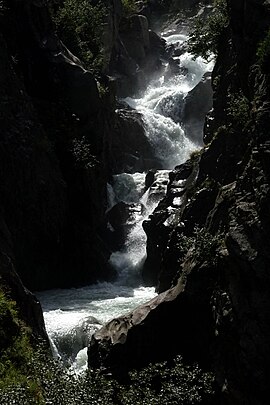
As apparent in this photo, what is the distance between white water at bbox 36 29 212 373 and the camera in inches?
794

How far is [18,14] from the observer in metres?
31.5

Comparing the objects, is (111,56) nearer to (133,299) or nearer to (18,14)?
(18,14)

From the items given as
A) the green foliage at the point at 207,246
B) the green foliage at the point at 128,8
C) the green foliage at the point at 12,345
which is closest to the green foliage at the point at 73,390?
the green foliage at the point at 12,345

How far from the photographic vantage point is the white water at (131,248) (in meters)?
20.2

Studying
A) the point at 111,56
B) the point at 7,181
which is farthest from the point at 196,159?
the point at 111,56

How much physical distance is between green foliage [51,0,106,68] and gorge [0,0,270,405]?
27 centimetres

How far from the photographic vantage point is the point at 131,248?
3422 cm

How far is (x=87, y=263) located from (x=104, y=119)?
37.4 ft

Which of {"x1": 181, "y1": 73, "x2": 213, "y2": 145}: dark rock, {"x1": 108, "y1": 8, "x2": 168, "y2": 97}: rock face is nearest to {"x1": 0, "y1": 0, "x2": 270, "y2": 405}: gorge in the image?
{"x1": 181, "y1": 73, "x2": 213, "y2": 145}: dark rock

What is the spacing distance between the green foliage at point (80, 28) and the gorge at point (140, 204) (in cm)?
27

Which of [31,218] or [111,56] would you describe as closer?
[31,218]

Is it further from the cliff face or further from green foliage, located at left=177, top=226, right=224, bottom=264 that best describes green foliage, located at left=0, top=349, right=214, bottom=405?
the cliff face

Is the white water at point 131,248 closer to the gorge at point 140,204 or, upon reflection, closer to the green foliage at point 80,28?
the gorge at point 140,204

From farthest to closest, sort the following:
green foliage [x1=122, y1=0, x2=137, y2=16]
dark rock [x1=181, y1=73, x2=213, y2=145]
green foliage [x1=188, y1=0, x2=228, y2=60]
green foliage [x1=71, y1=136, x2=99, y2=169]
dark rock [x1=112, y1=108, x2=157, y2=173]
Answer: green foliage [x1=122, y1=0, x2=137, y2=16] → dark rock [x1=181, y1=73, x2=213, y2=145] → dark rock [x1=112, y1=108, x2=157, y2=173] → green foliage [x1=71, y1=136, x2=99, y2=169] → green foliage [x1=188, y1=0, x2=228, y2=60]
